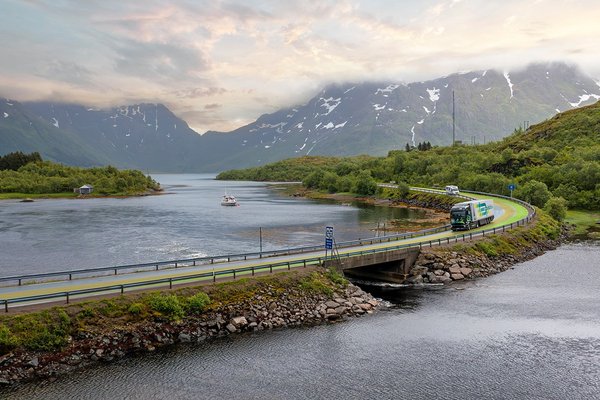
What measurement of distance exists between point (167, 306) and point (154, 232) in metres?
66.8

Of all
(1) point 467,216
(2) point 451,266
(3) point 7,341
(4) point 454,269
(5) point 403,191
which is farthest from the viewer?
(5) point 403,191

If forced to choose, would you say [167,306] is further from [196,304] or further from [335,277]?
[335,277]

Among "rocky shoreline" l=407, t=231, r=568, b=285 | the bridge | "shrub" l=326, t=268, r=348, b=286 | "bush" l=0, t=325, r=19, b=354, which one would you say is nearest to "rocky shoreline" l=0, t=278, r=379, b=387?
"bush" l=0, t=325, r=19, b=354

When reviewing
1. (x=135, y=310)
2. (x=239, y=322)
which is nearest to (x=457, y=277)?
(x=239, y=322)

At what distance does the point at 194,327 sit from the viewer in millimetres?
37688

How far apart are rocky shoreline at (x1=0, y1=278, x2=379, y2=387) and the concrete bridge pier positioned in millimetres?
6463

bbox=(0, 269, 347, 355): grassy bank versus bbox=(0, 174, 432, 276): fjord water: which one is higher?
bbox=(0, 269, 347, 355): grassy bank

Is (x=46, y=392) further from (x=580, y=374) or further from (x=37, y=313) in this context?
(x=580, y=374)

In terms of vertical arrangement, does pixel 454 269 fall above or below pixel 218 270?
below

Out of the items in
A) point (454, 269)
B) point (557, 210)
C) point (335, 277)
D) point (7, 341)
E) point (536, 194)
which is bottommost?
point (454, 269)

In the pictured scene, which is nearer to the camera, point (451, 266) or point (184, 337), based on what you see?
point (184, 337)

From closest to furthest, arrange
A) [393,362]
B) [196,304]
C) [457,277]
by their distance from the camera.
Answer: [393,362]
[196,304]
[457,277]

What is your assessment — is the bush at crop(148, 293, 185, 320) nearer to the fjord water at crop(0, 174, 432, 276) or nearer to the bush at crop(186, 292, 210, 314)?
the bush at crop(186, 292, 210, 314)

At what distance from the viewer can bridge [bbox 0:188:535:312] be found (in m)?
38.4
